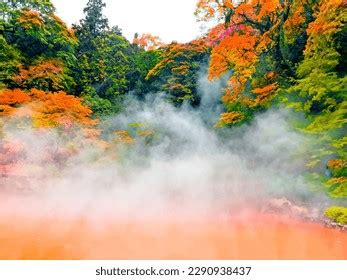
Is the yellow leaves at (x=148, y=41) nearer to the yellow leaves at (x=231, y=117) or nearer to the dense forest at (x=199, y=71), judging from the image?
the dense forest at (x=199, y=71)

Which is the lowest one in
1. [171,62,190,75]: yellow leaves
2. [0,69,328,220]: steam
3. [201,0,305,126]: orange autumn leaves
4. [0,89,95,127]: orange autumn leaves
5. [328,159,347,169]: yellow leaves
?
[328,159,347,169]: yellow leaves

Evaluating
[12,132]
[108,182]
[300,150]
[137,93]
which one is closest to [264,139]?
[300,150]

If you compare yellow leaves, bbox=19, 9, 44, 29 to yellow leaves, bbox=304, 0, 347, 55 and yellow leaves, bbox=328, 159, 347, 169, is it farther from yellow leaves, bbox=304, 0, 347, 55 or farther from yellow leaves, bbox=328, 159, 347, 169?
yellow leaves, bbox=328, 159, 347, 169

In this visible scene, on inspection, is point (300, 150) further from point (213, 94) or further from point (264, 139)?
point (213, 94)

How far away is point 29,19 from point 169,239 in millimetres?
11085

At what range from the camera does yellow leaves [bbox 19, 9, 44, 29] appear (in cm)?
1397

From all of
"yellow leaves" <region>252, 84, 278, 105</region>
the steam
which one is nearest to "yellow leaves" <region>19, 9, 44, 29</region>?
the steam

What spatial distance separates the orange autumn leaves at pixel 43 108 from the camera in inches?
442

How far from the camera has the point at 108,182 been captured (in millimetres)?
12047

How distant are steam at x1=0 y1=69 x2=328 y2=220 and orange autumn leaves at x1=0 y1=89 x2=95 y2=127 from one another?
1.43 ft

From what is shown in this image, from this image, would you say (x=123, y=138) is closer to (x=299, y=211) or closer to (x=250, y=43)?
(x=250, y=43)

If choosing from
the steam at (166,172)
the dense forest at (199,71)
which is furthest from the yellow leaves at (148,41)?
the steam at (166,172)

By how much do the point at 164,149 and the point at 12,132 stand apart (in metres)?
5.59

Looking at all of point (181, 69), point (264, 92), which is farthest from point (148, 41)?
point (264, 92)
